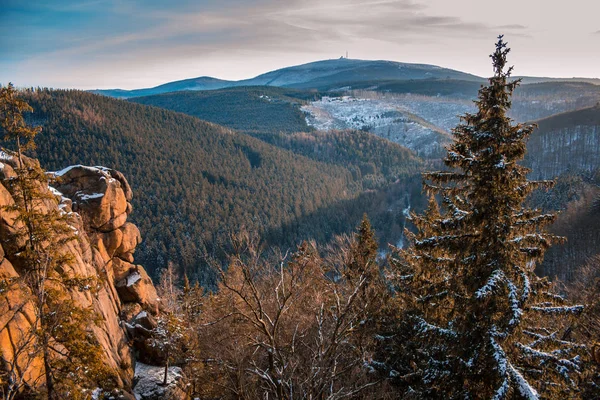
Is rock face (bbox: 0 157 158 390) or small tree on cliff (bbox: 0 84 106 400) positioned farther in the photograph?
rock face (bbox: 0 157 158 390)

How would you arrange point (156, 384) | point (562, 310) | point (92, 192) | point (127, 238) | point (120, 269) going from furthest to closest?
point (127, 238), point (120, 269), point (92, 192), point (156, 384), point (562, 310)

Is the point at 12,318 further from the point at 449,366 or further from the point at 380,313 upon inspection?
the point at 380,313

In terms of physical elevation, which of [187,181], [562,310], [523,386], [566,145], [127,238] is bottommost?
[187,181]

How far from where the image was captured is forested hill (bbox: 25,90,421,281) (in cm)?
12331

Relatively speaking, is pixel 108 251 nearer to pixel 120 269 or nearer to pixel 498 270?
pixel 120 269

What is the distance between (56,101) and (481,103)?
660 feet

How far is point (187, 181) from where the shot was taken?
151125mm

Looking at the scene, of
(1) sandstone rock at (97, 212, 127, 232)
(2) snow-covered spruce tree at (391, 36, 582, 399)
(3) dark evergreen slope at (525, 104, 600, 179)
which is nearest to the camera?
(2) snow-covered spruce tree at (391, 36, 582, 399)

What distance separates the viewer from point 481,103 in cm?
1047

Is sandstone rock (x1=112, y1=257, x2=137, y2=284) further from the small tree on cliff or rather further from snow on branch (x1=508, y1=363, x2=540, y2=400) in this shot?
snow on branch (x1=508, y1=363, x2=540, y2=400)

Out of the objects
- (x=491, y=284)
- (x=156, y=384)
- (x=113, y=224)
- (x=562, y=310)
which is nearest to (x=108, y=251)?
(x=113, y=224)

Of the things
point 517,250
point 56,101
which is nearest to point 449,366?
point 517,250

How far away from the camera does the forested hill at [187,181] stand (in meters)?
123

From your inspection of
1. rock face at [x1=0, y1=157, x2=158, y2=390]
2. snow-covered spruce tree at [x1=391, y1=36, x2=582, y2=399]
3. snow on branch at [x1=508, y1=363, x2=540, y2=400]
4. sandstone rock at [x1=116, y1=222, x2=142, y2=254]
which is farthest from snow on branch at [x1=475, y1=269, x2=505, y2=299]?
sandstone rock at [x1=116, y1=222, x2=142, y2=254]
